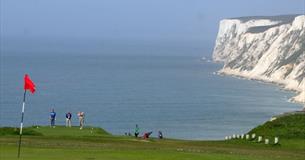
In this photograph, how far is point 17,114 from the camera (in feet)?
366

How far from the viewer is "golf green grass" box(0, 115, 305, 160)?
26500mm

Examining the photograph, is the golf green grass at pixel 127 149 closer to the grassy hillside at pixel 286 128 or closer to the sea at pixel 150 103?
the grassy hillside at pixel 286 128

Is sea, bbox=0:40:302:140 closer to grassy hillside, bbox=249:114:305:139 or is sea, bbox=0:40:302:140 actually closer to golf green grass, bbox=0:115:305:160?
grassy hillside, bbox=249:114:305:139

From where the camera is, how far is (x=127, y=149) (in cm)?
3003

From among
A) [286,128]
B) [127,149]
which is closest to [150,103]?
[286,128]

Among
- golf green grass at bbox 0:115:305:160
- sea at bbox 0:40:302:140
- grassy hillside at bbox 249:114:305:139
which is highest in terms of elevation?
sea at bbox 0:40:302:140

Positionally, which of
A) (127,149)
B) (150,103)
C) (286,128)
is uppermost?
(150,103)

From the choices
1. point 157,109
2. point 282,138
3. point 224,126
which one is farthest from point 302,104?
point 282,138

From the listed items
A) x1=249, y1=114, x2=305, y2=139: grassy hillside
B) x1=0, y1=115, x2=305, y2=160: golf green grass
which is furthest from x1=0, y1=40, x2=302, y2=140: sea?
x1=0, y1=115, x2=305, y2=160: golf green grass

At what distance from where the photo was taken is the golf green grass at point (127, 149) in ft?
86.9

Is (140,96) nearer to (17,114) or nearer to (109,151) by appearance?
(17,114)

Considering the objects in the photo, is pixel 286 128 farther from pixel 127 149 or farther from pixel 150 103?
pixel 150 103

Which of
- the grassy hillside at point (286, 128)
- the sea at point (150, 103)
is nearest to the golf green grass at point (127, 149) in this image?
the grassy hillside at point (286, 128)

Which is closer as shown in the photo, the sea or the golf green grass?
the golf green grass
